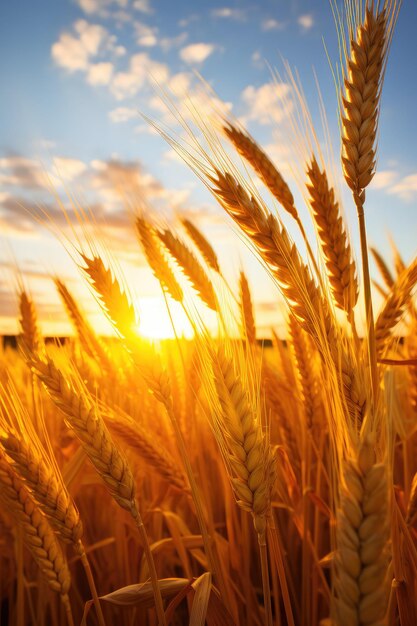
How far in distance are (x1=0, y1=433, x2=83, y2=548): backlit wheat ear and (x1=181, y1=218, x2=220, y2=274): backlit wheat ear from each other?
129cm

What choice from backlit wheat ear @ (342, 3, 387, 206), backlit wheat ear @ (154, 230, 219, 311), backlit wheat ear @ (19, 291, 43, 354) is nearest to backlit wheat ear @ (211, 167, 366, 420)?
backlit wheat ear @ (342, 3, 387, 206)

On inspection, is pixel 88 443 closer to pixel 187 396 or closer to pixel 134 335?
pixel 134 335

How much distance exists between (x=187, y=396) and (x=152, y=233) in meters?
0.74

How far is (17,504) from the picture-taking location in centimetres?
106

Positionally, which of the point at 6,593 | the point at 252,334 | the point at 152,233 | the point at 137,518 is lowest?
the point at 6,593

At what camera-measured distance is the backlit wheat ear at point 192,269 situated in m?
1.66

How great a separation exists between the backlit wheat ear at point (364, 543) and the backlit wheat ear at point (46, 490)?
614 mm

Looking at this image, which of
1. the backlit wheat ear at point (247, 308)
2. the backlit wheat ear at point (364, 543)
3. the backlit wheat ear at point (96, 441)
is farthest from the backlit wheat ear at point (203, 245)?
the backlit wheat ear at point (364, 543)

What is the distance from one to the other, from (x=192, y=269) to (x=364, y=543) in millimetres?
1218

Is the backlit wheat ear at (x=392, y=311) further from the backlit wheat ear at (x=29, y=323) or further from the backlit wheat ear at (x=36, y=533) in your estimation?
the backlit wheat ear at (x=29, y=323)

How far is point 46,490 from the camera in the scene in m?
0.95

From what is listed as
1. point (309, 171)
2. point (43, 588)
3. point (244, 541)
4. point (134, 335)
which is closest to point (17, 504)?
point (134, 335)

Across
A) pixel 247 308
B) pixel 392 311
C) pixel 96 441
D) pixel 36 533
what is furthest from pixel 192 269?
pixel 36 533

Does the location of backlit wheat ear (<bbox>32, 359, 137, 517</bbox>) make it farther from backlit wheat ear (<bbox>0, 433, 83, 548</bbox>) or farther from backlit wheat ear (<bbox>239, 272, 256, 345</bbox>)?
backlit wheat ear (<bbox>239, 272, 256, 345</bbox>)
